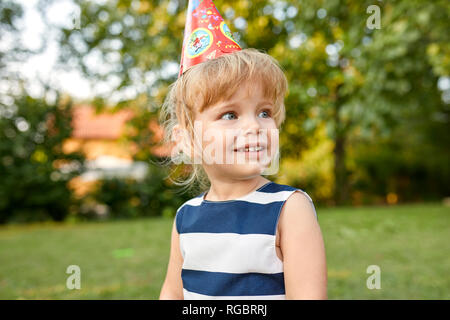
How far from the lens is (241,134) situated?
4.70ft

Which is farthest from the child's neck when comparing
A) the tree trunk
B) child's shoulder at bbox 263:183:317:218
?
the tree trunk

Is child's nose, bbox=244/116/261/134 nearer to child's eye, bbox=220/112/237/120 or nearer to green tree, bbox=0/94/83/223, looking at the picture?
child's eye, bbox=220/112/237/120

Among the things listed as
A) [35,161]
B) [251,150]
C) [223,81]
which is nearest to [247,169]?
[251,150]

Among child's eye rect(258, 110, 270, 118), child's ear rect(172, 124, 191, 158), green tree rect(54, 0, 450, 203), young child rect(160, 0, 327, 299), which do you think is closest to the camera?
young child rect(160, 0, 327, 299)

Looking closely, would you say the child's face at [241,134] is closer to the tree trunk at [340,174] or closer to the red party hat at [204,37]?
the red party hat at [204,37]

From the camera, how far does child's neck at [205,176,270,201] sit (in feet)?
5.16

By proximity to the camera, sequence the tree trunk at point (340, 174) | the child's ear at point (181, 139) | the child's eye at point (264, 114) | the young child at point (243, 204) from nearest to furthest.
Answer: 1. the young child at point (243, 204)
2. the child's eye at point (264, 114)
3. the child's ear at point (181, 139)
4. the tree trunk at point (340, 174)

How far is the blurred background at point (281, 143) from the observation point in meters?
4.76

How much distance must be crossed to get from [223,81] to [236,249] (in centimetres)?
58

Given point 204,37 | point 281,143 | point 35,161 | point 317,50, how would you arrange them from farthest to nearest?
point 281,143 < point 35,161 < point 317,50 < point 204,37

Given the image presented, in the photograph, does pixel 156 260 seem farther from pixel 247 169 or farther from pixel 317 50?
pixel 317 50

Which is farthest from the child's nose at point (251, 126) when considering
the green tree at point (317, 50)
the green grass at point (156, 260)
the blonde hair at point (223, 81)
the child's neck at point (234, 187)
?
the green tree at point (317, 50)

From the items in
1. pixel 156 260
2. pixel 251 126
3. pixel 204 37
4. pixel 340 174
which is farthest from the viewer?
pixel 340 174

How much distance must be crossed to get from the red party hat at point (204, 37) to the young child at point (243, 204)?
46 mm
